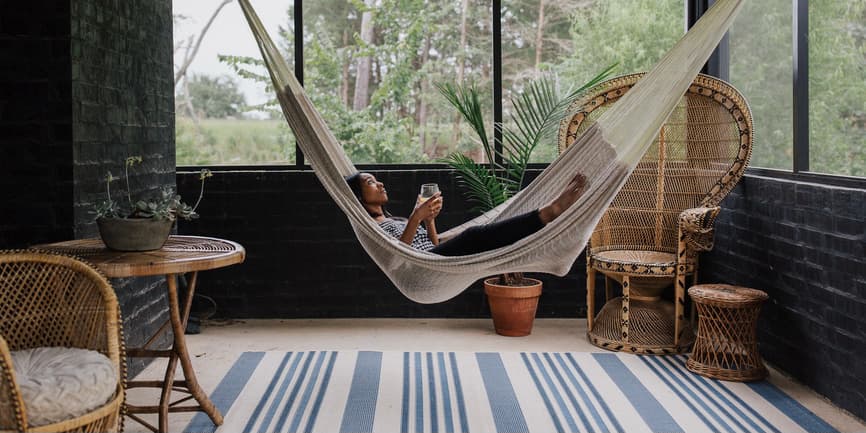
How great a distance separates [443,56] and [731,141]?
1685 millimetres

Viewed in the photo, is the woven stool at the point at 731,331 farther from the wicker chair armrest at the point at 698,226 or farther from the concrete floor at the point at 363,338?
the wicker chair armrest at the point at 698,226

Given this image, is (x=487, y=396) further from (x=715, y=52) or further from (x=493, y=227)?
(x=715, y=52)

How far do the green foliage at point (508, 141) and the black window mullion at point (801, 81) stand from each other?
2.97 ft

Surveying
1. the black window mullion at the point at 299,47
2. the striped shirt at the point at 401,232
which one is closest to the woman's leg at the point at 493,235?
the striped shirt at the point at 401,232

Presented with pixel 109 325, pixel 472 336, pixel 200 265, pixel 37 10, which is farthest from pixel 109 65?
pixel 472 336

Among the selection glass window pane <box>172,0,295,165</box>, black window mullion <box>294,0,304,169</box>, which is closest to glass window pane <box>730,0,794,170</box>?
black window mullion <box>294,0,304,169</box>

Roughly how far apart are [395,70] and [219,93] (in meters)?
1.00

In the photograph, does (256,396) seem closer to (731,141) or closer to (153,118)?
(153,118)

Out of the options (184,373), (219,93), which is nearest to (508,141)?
(219,93)

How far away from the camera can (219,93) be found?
4.63m

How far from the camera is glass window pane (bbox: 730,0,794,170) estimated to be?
3.63 m

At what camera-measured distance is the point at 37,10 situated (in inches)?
116

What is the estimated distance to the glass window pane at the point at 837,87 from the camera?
3004 millimetres

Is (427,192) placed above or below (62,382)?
above
